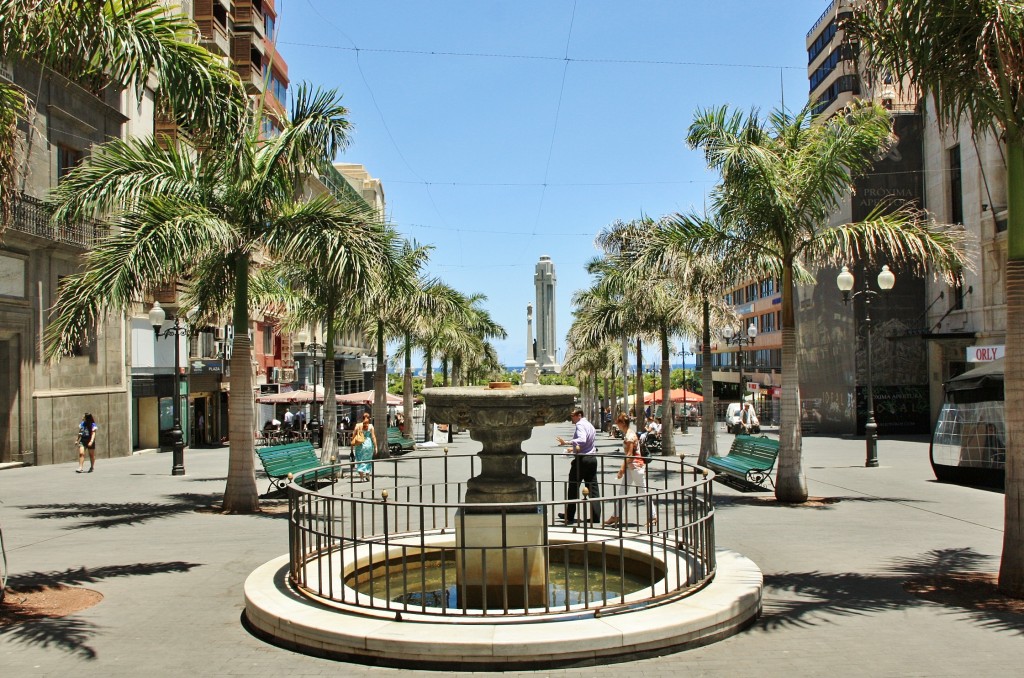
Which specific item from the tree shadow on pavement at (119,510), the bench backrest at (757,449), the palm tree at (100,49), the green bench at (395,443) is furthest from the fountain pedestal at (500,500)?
the green bench at (395,443)

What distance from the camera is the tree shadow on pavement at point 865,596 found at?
754cm

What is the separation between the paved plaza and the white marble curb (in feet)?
0.45

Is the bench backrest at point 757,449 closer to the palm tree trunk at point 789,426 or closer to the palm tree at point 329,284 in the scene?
the palm tree trunk at point 789,426

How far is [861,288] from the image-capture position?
36.9 metres

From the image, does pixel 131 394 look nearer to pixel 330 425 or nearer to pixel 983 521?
pixel 330 425

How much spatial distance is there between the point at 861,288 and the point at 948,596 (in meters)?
31.1

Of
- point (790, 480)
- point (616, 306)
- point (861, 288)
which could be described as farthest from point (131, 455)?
point (861, 288)

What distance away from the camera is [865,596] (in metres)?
8.36

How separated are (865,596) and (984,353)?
83.5 ft

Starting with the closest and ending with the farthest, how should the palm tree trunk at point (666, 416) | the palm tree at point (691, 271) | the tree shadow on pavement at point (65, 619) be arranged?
the tree shadow on pavement at point (65, 619) → the palm tree at point (691, 271) → the palm tree trunk at point (666, 416)

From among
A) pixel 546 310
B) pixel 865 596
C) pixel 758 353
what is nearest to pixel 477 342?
pixel 758 353

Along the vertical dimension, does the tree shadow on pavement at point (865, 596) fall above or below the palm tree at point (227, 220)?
below

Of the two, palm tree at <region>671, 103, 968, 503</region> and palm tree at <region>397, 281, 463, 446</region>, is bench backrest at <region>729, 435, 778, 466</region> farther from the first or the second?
palm tree at <region>397, 281, 463, 446</region>

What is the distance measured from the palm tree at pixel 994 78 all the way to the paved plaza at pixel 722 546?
4.88 feet
